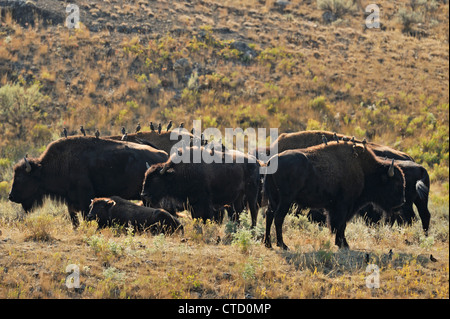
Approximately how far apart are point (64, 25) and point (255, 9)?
11837mm

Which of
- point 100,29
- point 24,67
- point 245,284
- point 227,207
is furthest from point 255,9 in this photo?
point 245,284

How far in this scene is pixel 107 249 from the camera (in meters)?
9.59

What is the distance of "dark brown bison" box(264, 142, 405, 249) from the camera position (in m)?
10.7

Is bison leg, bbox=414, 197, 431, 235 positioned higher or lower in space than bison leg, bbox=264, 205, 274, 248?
lower

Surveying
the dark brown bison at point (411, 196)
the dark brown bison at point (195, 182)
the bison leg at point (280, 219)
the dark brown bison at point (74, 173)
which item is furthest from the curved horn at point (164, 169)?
the dark brown bison at point (411, 196)

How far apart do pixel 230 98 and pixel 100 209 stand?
54.2ft

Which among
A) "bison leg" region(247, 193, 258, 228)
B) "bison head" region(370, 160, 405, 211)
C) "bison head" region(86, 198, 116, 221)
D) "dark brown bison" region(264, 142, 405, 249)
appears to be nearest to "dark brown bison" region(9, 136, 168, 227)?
"bison head" region(86, 198, 116, 221)

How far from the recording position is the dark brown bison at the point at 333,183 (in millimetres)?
10695

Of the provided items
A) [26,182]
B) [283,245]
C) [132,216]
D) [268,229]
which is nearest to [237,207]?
[132,216]

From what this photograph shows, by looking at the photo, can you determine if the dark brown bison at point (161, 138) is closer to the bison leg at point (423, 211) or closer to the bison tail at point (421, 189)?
the bison tail at point (421, 189)

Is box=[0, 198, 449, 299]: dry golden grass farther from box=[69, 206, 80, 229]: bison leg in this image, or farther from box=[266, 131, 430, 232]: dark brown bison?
box=[266, 131, 430, 232]: dark brown bison

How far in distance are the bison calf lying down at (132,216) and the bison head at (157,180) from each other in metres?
0.34

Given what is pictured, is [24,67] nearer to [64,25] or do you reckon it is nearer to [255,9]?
[64,25]

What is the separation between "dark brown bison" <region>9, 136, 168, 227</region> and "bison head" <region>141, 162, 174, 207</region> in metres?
0.96
